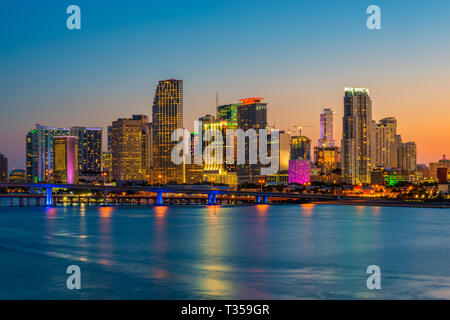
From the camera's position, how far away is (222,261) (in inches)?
1748

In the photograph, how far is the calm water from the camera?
1260 inches

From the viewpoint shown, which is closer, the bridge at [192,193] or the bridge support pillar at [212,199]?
the bridge at [192,193]

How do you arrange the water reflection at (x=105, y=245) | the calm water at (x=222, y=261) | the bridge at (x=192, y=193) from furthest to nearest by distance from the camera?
the bridge at (x=192, y=193), the water reflection at (x=105, y=245), the calm water at (x=222, y=261)

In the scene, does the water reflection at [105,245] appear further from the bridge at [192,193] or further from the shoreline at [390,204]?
the shoreline at [390,204]

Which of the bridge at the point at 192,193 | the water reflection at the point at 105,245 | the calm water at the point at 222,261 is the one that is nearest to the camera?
the calm water at the point at 222,261

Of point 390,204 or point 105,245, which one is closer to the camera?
point 105,245

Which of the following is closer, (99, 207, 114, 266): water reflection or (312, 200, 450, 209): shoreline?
(99, 207, 114, 266): water reflection

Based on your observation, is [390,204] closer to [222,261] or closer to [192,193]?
[192,193]

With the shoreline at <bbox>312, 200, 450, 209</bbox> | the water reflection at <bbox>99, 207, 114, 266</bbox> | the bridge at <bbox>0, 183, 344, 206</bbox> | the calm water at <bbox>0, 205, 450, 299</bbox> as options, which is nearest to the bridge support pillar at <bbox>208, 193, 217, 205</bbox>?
the bridge at <bbox>0, 183, 344, 206</bbox>

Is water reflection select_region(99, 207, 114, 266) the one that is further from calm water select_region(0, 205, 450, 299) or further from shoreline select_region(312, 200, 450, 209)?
shoreline select_region(312, 200, 450, 209)

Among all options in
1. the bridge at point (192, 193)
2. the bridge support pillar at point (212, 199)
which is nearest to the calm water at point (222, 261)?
the bridge at point (192, 193)

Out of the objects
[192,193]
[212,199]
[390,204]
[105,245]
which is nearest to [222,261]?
[105,245]

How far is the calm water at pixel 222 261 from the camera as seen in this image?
32000 millimetres

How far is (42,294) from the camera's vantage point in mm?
31266
